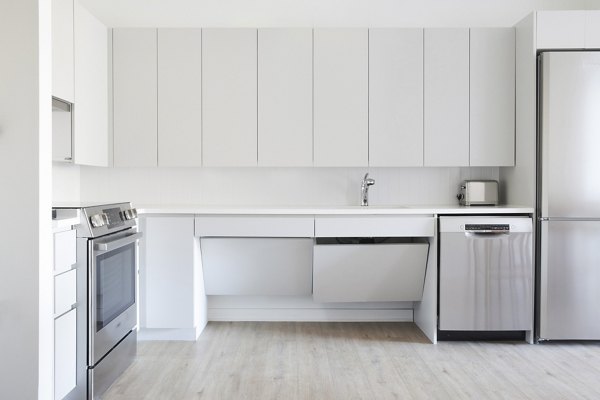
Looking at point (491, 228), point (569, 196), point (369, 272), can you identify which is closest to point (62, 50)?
point (369, 272)

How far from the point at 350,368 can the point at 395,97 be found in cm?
191

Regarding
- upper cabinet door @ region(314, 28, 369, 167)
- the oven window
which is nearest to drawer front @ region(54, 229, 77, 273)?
the oven window

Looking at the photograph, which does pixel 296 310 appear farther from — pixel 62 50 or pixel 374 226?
pixel 62 50

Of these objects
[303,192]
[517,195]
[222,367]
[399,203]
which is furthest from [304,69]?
[222,367]

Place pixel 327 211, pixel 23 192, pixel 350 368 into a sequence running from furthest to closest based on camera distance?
pixel 327 211 < pixel 350 368 < pixel 23 192

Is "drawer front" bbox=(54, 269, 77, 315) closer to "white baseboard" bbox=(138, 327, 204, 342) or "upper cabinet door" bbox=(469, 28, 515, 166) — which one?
"white baseboard" bbox=(138, 327, 204, 342)

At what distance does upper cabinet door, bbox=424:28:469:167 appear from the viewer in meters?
3.75

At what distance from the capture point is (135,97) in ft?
12.4

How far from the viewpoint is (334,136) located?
12.4ft

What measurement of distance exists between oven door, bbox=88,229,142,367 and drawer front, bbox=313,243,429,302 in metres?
1.19

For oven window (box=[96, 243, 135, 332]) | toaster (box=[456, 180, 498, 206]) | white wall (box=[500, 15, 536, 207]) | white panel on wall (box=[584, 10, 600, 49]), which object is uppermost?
white panel on wall (box=[584, 10, 600, 49])

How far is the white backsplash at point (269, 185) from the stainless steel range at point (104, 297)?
0.92 m

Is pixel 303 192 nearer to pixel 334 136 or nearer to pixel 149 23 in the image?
pixel 334 136

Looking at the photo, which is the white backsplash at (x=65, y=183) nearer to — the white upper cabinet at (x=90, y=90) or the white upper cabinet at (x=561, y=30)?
the white upper cabinet at (x=90, y=90)
